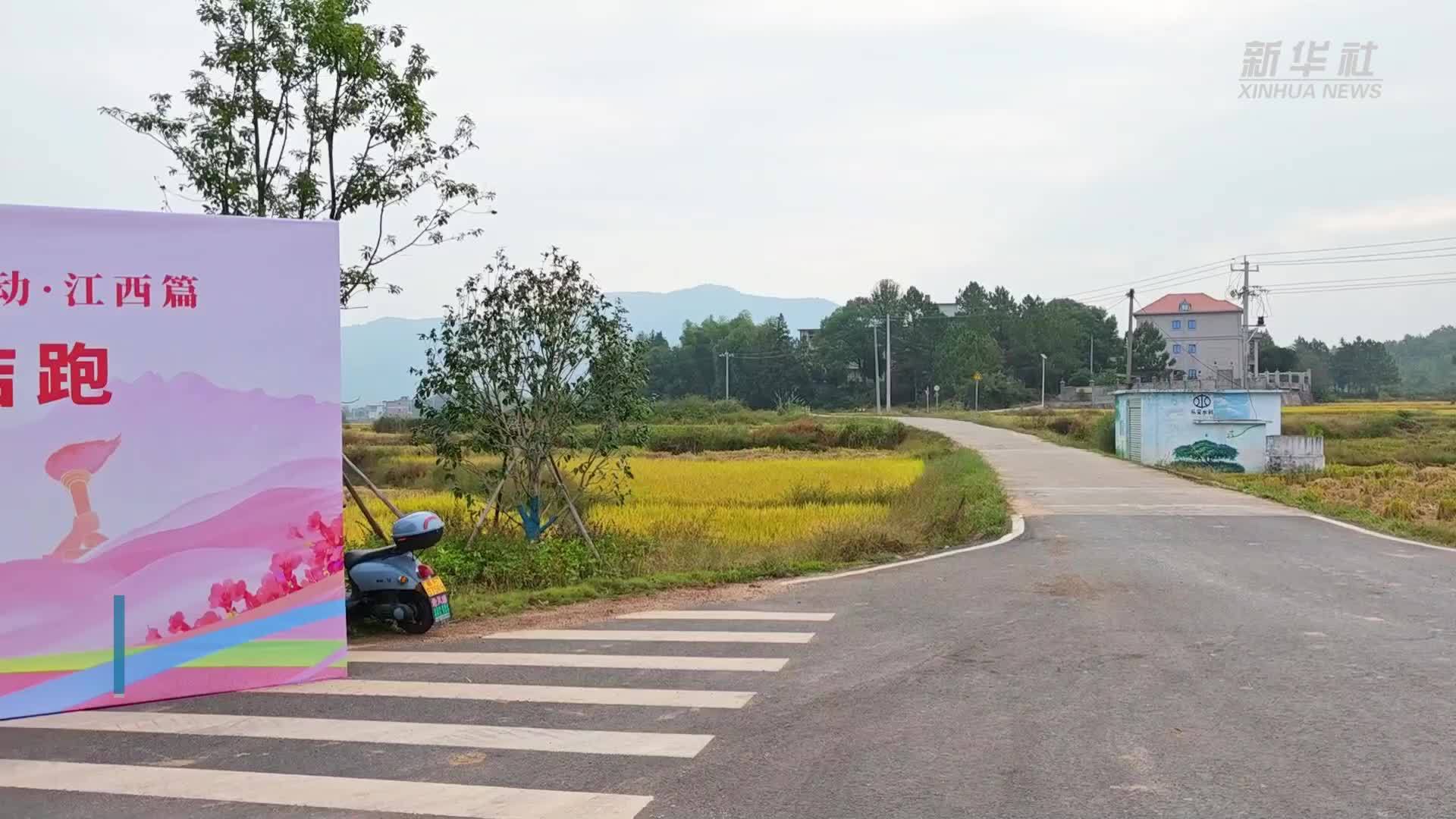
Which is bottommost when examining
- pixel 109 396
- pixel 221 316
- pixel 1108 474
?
pixel 1108 474

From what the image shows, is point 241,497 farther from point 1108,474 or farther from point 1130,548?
point 1108,474

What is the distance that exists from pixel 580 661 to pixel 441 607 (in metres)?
1.37

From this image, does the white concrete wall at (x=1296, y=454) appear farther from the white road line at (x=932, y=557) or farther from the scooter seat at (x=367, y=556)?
the scooter seat at (x=367, y=556)

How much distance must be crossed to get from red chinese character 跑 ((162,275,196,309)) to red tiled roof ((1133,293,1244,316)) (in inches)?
3657

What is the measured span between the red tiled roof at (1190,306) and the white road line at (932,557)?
271ft

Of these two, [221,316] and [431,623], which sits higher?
[221,316]

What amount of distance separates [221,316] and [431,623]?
2.57 m

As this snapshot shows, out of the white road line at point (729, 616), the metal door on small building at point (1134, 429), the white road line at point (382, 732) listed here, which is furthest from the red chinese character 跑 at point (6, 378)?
the metal door on small building at point (1134, 429)

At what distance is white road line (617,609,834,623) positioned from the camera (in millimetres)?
7836

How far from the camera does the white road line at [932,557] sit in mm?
9865

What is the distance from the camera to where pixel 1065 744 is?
4664 millimetres

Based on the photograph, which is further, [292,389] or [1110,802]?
[292,389]

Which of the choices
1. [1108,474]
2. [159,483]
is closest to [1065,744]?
[159,483]

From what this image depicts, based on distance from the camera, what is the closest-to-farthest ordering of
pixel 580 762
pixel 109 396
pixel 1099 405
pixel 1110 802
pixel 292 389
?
1. pixel 1110 802
2. pixel 580 762
3. pixel 109 396
4. pixel 292 389
5. pixel 1099 405
